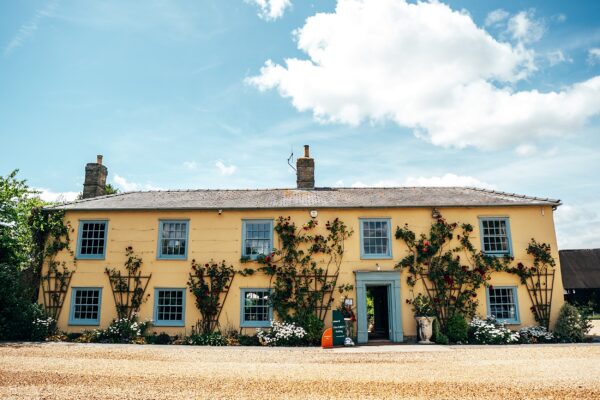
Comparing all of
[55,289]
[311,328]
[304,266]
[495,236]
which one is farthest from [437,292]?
[55,289]

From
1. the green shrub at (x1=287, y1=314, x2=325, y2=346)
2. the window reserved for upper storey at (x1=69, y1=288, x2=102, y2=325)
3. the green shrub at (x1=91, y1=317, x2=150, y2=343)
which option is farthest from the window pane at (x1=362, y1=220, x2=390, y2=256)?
the window reserved for upper storey at (x1=69, y1=288, x2=102, y2=325)

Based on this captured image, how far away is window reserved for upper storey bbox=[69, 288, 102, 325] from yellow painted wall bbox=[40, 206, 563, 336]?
210 millimetres

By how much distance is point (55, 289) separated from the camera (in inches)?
654

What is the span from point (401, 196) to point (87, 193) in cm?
1568

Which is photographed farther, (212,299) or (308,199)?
(308,199)

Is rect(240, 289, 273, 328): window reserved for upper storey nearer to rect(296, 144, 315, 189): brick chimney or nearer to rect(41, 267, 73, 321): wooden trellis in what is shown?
rect(296, 144, 315, 189): brick chimney

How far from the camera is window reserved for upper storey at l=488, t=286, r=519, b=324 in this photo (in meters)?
16.0

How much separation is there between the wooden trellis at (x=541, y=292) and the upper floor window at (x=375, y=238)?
569 centimetres

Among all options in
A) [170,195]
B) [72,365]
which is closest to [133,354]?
[72,365]

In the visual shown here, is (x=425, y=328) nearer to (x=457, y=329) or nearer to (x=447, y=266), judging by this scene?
(x=457, y=329)

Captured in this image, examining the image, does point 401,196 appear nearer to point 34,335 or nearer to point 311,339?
point 311,339

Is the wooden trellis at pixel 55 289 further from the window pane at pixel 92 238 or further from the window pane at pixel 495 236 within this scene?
the window pane at pixel 495 236

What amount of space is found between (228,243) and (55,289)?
7.37 meters

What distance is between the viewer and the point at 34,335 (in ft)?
50.1
